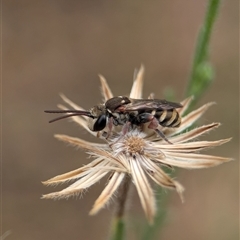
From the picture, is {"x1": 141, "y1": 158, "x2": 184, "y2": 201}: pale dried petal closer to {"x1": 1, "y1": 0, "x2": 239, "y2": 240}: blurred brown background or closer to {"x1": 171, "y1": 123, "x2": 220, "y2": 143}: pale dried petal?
{"x1": 171, "y1": 123, "x2": 220, "y2": 143}: pale dried petal

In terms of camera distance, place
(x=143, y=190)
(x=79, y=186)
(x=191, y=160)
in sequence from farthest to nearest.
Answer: (x=191, y=160) < (x=79, y=186) < (x=143, y=190)

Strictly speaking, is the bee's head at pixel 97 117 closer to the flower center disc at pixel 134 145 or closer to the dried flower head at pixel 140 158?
the dried flower head at pixel 140 158

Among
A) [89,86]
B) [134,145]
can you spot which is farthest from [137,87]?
[89,86]

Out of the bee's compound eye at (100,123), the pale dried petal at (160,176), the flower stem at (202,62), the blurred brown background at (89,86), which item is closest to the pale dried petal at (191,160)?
the pale dried petal at (160,176)

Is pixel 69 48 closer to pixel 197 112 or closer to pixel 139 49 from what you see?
pixel 139 49

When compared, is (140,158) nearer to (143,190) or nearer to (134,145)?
(134,145)

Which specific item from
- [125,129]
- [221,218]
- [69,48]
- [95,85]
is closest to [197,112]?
[125,129]

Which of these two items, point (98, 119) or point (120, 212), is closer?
point (98, 119)
